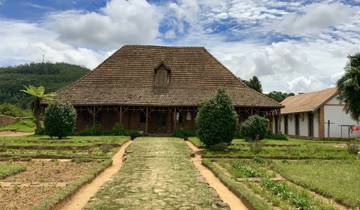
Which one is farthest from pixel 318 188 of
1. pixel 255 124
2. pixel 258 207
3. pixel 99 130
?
pixel 99 130

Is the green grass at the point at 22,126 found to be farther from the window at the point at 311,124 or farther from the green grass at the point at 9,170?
the green grass at the point at 9,170

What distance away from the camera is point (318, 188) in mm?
10812

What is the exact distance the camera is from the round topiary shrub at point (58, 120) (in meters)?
26.8

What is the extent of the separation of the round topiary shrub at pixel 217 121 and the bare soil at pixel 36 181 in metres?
6.33

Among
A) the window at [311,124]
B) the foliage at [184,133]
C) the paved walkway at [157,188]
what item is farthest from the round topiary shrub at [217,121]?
the window at [311,124]

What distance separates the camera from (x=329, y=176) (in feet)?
44.1

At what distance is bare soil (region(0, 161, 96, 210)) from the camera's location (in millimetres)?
9586

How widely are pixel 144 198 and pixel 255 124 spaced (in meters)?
16.5

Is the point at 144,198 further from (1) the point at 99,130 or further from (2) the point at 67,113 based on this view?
(1) the point at 99,130

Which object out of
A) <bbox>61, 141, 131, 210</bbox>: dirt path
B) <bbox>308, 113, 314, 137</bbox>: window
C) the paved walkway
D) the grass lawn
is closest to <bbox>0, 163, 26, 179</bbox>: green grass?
the grass lawn

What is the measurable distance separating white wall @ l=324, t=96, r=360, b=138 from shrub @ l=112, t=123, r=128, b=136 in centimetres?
1661

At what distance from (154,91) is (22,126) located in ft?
67.7

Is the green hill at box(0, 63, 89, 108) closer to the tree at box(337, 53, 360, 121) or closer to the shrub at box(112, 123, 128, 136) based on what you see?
the shrub at box(112, 123, 128, 136)

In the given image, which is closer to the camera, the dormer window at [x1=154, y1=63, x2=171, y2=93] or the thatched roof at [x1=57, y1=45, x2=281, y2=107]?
the thatched roof at [x1=57, y1=45, x2=281, y2=107]
